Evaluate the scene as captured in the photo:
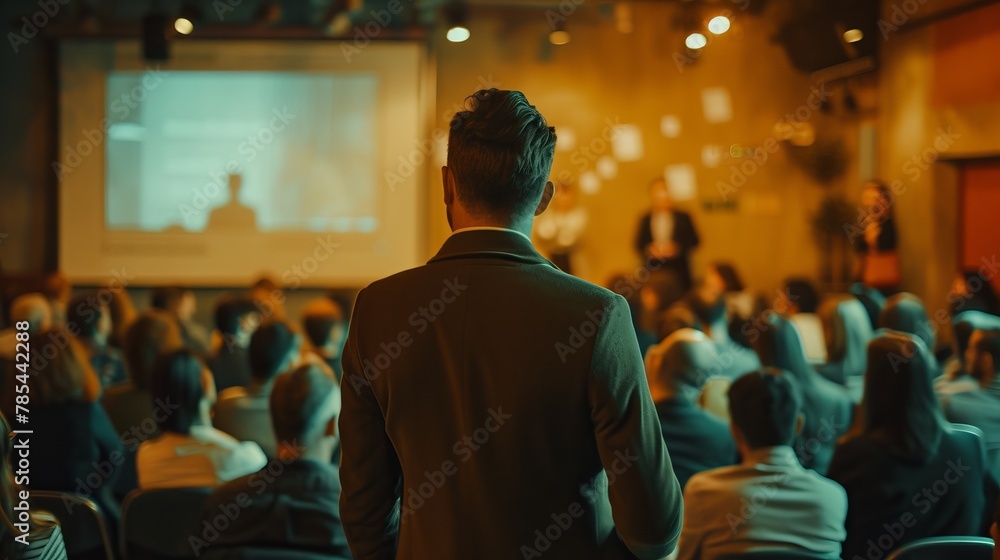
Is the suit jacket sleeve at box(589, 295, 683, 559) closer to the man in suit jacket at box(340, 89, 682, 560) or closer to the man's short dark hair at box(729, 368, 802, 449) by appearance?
the man in suit jacket at box(340, 89, 682, 560)

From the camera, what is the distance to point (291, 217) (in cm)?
893

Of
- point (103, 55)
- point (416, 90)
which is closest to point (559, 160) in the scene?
point (416, 90)

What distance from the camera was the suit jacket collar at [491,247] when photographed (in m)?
1.33

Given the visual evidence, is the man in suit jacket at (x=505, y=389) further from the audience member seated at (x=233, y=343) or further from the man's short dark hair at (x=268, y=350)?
the audience member seated at (x=233, y=343)

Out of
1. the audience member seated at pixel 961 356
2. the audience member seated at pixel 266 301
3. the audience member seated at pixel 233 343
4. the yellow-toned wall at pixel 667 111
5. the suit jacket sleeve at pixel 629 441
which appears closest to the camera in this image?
the suit jacket sleeve at pixel 629 441

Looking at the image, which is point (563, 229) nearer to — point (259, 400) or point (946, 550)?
point (259, 400)

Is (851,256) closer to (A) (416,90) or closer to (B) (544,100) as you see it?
(B) (544,100)

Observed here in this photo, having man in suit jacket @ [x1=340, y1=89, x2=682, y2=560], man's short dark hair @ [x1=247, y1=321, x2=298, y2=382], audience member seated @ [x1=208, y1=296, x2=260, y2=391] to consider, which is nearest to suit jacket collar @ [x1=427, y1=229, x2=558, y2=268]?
man in suit jacket @ [x1=340, y1=89, x2=682, y2=560]

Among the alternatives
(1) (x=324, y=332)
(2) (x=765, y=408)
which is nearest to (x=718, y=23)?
(1) (x=324, y=332)

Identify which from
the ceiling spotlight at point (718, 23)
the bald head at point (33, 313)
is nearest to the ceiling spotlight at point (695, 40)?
the ceiling spotlight at point (718, 23)

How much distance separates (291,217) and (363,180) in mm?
774

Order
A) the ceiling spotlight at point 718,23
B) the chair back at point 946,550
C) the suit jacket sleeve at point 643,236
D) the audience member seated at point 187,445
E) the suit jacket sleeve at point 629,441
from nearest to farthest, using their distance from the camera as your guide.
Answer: the suit jacket sleeve at point 629,441, the chair back at point 946,550, the audience member seated at point 187,445, the ceiling spotlight at point 718,23, the suit jacket sleeve at point 643,236

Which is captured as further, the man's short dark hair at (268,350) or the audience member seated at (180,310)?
the audience member seated at (180,310)

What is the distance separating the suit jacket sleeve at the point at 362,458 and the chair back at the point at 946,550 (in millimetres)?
1313
